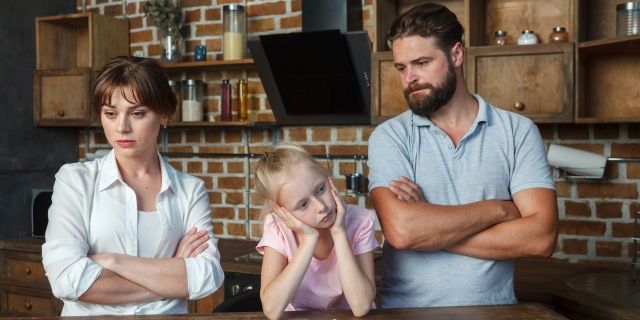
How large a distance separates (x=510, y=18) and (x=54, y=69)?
2282mm

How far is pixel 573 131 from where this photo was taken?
2920mm

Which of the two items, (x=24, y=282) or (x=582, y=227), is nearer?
(x=582, y=227)

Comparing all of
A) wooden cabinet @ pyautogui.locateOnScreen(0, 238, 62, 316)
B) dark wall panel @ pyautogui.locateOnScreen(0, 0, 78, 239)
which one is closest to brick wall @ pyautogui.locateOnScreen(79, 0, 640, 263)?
dark wall panel @ pyautogui.locateOnScreen(0, 0, 78, 239)

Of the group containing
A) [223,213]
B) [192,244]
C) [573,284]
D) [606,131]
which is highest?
[606,131]

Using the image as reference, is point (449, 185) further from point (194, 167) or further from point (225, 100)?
point (194, 167)

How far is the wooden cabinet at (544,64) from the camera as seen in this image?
2.65m

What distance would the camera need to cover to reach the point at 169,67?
3.55 meters

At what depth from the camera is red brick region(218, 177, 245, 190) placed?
3.62 meters

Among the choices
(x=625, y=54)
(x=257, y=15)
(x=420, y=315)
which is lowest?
(x=420, y=315)

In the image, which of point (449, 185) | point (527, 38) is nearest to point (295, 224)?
point (449, 185)

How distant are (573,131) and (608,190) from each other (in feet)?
0.88

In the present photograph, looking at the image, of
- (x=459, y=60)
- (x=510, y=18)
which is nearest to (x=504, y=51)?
(x=510, y=18)

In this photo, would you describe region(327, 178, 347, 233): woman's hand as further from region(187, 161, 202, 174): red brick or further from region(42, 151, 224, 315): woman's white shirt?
region(187, 161, 202, 174): red brick

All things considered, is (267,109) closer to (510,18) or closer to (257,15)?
(257,15)
